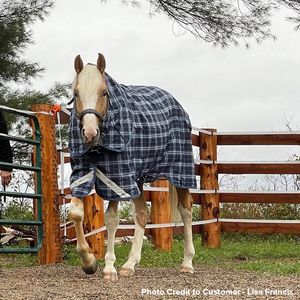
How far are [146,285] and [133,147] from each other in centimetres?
91

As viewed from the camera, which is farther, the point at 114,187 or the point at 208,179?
the point at 208,179

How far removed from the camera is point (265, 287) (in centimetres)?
462

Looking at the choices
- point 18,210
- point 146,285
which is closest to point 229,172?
point 18,210

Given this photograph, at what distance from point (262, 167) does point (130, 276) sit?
394 centimetres

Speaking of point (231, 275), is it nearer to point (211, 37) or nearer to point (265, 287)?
point (265, 287)

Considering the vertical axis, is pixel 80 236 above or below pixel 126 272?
above

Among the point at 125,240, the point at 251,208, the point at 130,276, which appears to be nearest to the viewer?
the point at 130,276

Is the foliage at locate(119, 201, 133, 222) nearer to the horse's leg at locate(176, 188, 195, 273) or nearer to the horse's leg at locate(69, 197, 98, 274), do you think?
the horse's leg at locate(176, 188, 195, 273)

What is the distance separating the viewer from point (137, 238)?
18.3 feet

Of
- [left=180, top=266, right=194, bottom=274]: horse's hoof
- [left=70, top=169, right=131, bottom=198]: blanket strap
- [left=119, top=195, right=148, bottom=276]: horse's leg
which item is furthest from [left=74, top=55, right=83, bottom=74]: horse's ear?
[left=180, top=266, right=194, bottom=274]: horse's hoof

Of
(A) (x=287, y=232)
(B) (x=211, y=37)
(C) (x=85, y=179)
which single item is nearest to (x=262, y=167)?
(A) (x=287, y=232)

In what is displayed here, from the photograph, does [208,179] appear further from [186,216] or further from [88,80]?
[88,80]

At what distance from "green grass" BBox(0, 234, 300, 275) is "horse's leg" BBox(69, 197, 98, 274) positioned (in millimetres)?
970

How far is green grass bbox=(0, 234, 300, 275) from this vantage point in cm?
625
